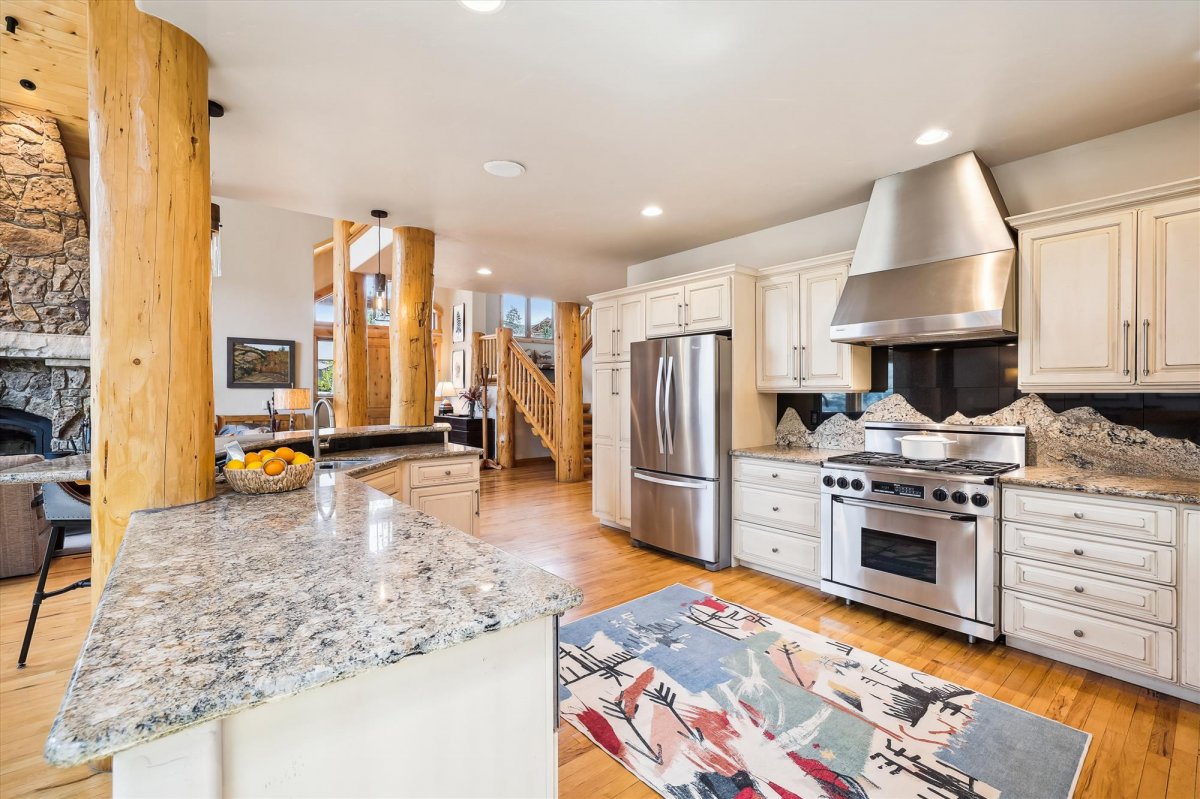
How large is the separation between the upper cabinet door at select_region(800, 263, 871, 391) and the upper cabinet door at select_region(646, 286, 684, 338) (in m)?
0.94

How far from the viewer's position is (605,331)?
496 cm

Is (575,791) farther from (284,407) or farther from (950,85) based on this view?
(284,407)

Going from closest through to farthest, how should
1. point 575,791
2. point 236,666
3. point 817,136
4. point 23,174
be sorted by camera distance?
point 236,666, point 575,791, point 817,136, point 23,174

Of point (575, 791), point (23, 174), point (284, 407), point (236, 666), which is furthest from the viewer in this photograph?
point (284, 407)

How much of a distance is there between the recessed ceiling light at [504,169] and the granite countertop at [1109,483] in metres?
3.04

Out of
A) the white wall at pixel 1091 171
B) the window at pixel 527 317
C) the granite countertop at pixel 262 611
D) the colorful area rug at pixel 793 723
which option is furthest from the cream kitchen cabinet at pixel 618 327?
the window at pixel 527 317

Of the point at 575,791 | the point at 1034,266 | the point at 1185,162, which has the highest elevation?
the point at 1185,162

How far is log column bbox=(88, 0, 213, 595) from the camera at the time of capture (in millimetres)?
1741

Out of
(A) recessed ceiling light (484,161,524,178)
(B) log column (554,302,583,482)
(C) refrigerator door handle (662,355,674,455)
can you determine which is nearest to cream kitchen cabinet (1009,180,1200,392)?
(C) refrigerator door handle (662,355,674,455)

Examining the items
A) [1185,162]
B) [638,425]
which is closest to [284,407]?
[638,425]

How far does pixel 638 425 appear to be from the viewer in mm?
4441

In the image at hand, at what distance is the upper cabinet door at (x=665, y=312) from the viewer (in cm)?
427

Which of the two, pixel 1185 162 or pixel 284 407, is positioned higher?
pixel 1185 162

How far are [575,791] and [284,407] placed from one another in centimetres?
459
